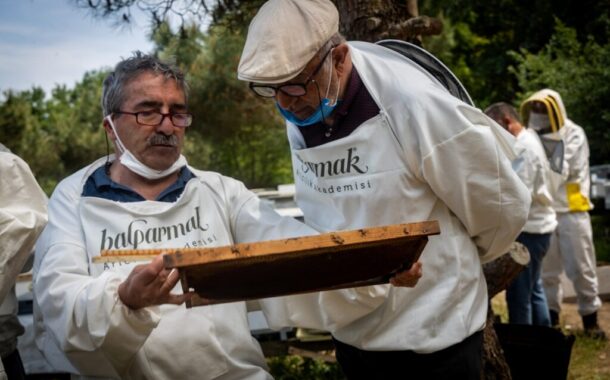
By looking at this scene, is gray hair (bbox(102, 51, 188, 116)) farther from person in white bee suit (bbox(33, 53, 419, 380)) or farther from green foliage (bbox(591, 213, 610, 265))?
green foliage (bbox(591, 213, 610, 265))

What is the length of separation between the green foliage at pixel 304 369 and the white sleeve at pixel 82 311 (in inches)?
137

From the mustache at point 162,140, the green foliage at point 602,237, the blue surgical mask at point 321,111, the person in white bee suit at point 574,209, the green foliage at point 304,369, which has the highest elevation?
the blue surgical mask at point 321,111

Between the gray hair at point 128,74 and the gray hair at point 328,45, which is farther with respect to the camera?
the gray hair at point 128,74

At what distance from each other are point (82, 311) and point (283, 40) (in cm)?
116

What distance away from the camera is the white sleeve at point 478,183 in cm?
250

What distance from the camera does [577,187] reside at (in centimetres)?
667

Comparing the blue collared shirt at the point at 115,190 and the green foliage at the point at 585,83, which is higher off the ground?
the blue collared shirt at the point at 115,190

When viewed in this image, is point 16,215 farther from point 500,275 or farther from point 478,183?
point 500,275

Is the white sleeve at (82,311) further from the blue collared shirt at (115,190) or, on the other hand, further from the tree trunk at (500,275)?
the tree trunk at (500,275)

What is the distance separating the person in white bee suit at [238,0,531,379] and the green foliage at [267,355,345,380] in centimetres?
325

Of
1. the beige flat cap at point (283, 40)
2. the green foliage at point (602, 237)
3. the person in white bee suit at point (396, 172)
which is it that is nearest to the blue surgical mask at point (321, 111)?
the person in white bee suit at point (396, 172)

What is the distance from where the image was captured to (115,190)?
2.82 meters

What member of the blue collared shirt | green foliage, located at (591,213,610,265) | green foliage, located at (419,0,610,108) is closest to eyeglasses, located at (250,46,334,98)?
the blue collared shirt

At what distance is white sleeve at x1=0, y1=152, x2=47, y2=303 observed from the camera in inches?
99.4
